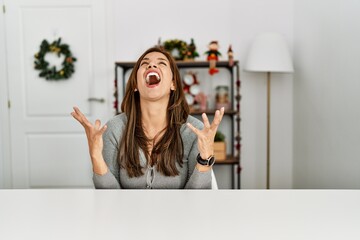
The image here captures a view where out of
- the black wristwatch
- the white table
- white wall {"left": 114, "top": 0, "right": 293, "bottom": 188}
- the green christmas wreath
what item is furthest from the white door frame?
the white table

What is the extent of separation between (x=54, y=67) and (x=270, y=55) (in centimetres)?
181

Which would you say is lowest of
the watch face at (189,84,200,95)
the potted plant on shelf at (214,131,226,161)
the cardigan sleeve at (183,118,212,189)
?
the potted plant on shelf at (214,131,226,161)

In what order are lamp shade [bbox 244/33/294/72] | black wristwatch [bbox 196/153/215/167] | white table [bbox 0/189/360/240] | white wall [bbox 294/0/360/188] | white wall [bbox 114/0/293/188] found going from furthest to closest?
white wall [bbox 114/0/293/188], lamp shade [bbox 244/33/294/72], white wall [bbox 294/0/360/188], black wristwatch [bbox 196/153/215/167], white table [bbox 0/189/360/240]

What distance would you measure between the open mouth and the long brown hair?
81 millimetres

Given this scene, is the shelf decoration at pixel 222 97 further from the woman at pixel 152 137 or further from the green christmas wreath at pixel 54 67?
the woman at pixel 152 137

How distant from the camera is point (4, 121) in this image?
12.2ft

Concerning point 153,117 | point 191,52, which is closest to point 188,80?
point 191,52

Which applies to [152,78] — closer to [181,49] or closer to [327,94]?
[327,94]

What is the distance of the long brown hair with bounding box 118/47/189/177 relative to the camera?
1.44 metres

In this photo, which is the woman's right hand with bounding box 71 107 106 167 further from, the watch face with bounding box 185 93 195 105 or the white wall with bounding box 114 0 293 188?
the white wall with bounding box 114 0 293 188

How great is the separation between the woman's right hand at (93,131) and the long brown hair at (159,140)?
193mm

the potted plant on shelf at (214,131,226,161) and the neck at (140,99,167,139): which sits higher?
the neck at (140,99,167,139)
